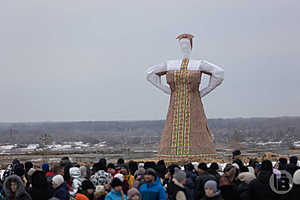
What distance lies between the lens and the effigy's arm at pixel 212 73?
55.8 feet

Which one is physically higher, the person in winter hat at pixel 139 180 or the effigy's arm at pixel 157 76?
the effigy's arm at pixel 157 76

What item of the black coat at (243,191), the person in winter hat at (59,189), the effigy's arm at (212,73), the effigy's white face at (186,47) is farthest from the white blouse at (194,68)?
the person in winter hat at (59,189)

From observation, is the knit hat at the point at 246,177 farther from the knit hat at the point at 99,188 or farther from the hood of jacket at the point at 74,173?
the hood of jacket at the point at 74,173

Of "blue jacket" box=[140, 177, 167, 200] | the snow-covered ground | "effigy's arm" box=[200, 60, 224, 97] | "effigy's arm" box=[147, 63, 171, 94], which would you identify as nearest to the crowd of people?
"blue jacket" box=[140, 177, 167, 200]

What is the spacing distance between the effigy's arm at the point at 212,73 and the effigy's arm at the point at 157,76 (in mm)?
1679

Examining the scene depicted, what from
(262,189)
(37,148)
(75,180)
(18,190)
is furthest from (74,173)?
(37,148)

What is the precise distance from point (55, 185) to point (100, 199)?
74 cm

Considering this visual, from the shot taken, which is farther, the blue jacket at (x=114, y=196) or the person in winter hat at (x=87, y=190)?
the person in winter hat at (x=87, y=190)

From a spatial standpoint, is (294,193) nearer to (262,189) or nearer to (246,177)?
(262,189)

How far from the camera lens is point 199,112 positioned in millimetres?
17438

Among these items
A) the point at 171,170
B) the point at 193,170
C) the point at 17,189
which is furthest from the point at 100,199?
the point at 193,170

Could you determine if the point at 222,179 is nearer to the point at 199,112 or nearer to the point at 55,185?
the point at 55,185

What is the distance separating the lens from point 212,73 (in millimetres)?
17172

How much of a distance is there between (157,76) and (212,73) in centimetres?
243
